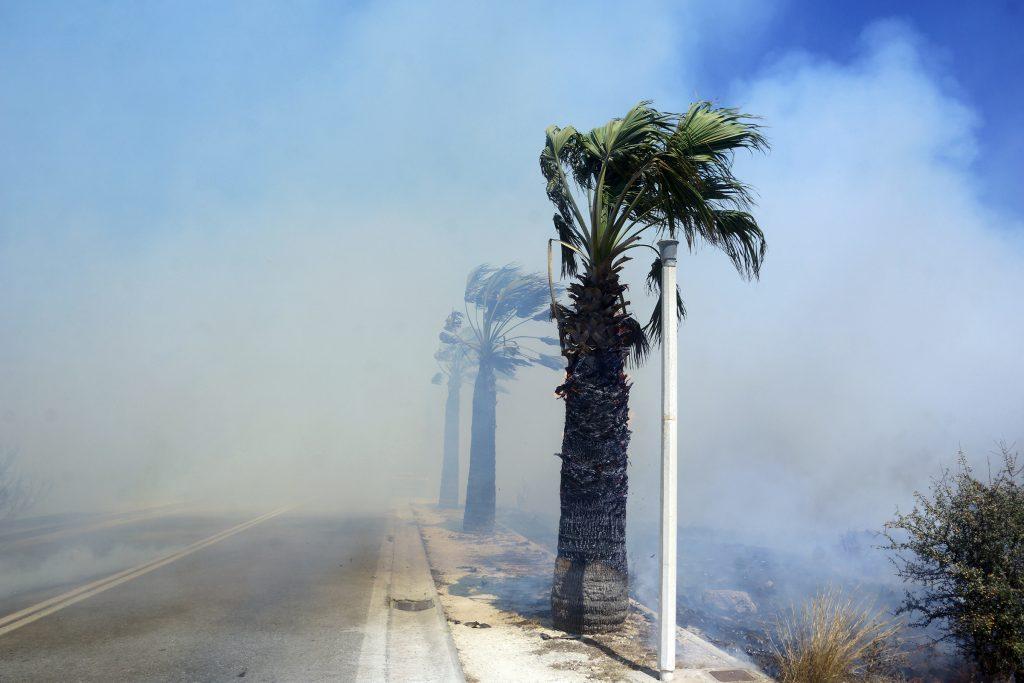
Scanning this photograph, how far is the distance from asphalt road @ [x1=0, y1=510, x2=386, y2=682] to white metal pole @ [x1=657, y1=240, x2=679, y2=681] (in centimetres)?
265

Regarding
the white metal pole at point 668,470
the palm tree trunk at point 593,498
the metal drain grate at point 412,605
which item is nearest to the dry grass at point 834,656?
the white metal pole at point 668,470

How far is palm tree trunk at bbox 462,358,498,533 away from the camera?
62.2ft

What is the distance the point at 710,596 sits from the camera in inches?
440

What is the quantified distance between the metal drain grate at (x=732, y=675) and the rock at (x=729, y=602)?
467 cm

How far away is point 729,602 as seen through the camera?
35.2ft

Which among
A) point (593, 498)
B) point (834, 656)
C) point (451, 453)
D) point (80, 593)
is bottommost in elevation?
point (80, 593)

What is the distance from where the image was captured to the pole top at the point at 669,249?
21.3ft

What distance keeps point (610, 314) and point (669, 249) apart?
145 cm

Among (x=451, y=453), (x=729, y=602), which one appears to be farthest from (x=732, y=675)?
(x=451, y=453)

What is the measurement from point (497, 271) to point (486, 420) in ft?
15.8

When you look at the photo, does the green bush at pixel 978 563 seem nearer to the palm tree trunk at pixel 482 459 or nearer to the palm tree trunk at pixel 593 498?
the palm tree trunk at pixel 593 498

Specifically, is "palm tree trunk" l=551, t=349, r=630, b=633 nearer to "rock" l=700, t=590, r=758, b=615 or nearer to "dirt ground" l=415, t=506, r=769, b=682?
"dirt ground" l=415, t=506, r=769, b=682

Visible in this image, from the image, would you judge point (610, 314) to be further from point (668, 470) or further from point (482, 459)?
point (482, 459)

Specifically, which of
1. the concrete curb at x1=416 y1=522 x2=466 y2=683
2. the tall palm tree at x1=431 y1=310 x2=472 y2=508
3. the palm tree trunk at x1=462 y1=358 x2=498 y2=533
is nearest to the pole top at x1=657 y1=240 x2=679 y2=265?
the concrete curb at x1=416 y1=522 x2=466 y2=683
